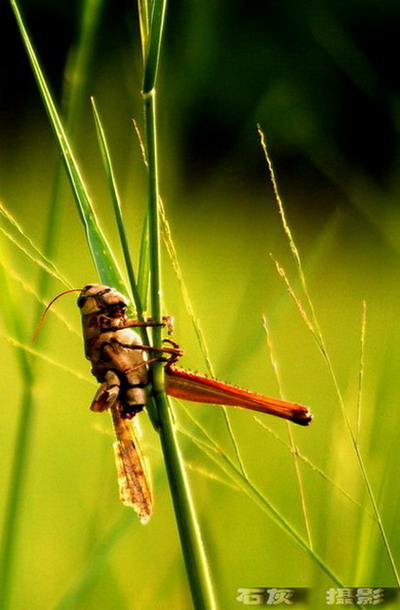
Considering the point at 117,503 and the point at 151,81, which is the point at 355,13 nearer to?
the point at 117,503

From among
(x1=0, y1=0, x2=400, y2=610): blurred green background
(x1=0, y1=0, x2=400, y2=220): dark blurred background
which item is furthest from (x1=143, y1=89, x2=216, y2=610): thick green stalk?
(x1=0, y1=0, x2=400, y2=220): dark blurred background

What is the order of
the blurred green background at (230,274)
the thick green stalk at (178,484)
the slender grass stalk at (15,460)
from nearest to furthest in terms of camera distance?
the thick green stalk at (178,484) → the slender grass stalk at (15,460) → the blurred green background at (230,274)

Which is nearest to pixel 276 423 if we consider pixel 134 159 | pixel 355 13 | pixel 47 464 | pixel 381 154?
pixel 47 464

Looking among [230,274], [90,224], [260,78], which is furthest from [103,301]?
[260,78]

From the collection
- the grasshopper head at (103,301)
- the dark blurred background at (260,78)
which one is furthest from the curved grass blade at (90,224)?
the dark blurred background at (260,78)

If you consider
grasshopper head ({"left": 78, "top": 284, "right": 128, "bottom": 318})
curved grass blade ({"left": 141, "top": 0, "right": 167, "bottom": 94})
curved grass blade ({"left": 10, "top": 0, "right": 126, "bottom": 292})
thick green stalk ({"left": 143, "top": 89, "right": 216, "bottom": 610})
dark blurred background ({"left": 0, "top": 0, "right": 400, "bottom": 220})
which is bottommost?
thick green stalk ({"left": 143, "top": 89, "right": 216, "bottom": 610})

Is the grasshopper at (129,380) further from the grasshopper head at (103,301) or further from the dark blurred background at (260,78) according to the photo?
the dark blurred background at (260,78)

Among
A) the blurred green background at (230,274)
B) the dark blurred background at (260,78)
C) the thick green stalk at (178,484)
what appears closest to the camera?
the thick green stalk at (178,484)

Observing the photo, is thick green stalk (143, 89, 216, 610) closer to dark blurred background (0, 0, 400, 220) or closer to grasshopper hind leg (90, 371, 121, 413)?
grasshopper hind leg (90, 371, 121, 413)
